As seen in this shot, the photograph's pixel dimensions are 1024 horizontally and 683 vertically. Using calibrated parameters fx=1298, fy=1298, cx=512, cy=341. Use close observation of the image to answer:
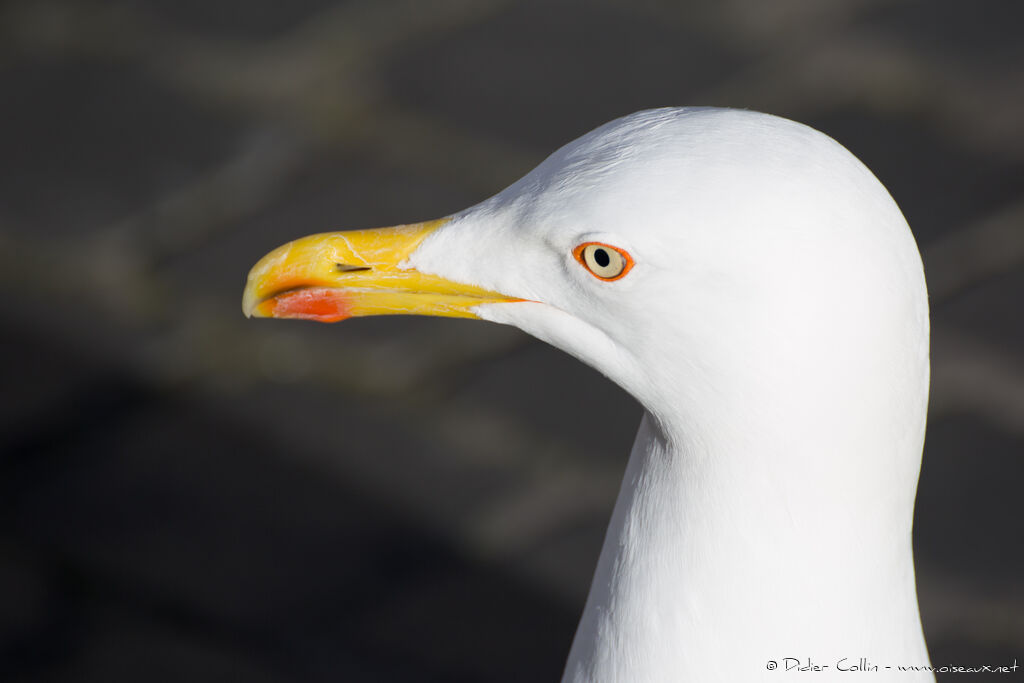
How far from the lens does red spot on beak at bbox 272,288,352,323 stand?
1.32 metres

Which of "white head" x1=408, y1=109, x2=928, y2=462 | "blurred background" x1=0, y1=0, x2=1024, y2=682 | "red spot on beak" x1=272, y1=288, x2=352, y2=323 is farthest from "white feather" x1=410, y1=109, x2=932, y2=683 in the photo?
"blurred background" x1=0, y1=0, x2=1024, y2=682

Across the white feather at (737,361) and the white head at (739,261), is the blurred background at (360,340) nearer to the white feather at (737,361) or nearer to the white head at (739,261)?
the white feather at (737,361)

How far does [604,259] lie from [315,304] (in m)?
0.35

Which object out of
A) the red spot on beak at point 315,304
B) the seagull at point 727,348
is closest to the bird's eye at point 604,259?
the seagull at point 727,348

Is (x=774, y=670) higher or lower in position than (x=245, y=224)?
lower

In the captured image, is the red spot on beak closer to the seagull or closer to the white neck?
the seagull

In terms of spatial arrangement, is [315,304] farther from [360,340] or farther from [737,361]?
[360,340]

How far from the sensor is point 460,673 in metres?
2.20

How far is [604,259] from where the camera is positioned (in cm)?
112

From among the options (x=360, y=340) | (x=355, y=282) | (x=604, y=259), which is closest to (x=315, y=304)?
(x=355, y=282)

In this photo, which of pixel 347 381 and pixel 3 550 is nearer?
pixel 3 550

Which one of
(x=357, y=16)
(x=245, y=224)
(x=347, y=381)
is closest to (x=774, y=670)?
(x=347, y=381)

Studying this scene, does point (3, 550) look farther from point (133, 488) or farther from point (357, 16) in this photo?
point (357, 16)

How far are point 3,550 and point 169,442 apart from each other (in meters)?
0.35
